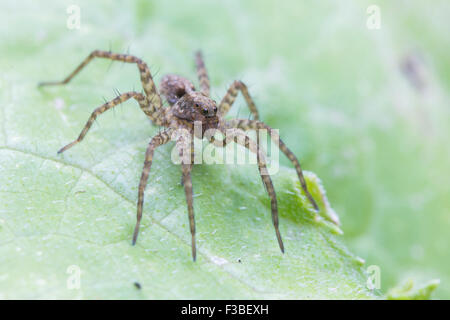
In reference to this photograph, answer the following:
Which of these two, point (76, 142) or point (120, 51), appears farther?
point (120, 51)

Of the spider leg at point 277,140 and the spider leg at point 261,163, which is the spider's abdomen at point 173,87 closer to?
the spider leg at point 277,140

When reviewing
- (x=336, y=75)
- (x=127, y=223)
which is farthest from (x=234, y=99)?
(x=127, y=223)

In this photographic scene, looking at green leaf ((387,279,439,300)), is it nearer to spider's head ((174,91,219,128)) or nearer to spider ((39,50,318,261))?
spider ((39,50,318,261))

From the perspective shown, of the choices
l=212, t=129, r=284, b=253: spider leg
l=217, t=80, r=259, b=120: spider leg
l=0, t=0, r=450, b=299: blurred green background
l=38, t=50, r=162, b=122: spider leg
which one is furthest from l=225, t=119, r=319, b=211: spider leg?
l=38, t=50, r=162, b=122: spider leg

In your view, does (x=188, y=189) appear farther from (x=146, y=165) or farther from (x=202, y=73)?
(x=202, y=73)

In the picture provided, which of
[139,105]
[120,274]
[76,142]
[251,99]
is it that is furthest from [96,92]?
[120,274]

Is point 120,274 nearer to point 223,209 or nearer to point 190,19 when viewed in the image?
point 223,209

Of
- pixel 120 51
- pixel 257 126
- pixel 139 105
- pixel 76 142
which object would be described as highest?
pixel 120 51

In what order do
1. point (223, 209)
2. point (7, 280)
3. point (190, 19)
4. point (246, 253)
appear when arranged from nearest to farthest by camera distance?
point (7, 280), point (246, 253), point (223, 209), point (190, 19)
